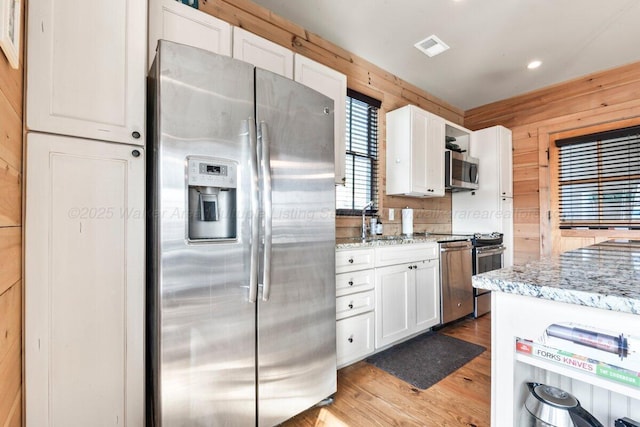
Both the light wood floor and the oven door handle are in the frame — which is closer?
the light wood floor

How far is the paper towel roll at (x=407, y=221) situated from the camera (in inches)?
134

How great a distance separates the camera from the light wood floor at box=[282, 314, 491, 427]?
1.64 m

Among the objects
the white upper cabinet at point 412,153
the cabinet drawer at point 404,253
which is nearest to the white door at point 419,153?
the white upper cabinet at point 412,153

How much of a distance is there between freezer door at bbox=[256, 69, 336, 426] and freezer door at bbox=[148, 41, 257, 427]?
0.09 meters

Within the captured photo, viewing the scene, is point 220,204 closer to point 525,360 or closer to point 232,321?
point 232,321

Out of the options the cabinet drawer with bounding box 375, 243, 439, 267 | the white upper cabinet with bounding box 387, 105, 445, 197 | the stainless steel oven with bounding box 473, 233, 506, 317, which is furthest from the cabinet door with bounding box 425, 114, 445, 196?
the cabinet drawer with bounding box 375, 243, 439, 267

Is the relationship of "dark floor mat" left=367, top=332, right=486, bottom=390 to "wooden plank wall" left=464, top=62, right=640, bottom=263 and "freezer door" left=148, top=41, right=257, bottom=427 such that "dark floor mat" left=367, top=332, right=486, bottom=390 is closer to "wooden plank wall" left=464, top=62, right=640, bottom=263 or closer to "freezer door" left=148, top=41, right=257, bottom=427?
"freezer door" left=148, top=41, right=257, bottom=427

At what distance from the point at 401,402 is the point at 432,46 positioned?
301 centimetres

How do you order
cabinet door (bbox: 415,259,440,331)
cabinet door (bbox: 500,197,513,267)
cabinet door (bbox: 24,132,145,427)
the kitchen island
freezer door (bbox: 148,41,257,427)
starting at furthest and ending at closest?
cabinet door (bbox: 500,197,513,267)
cabinet door (bbox: 415,259,440,331)
freezer door (bbox: 148,41,257,427)
cabinet door (bbox: 24,132,145,427)
the kitchen island

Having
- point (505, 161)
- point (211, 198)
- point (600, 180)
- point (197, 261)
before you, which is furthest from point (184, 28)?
point (600, 180)

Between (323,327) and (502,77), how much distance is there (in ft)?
11.7

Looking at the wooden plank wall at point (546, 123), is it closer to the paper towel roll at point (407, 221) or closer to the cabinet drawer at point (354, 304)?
the paper towel roll at point (407, 221)

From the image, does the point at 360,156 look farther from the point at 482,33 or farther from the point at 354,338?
the point at 354,338

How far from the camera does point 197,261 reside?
128cm
